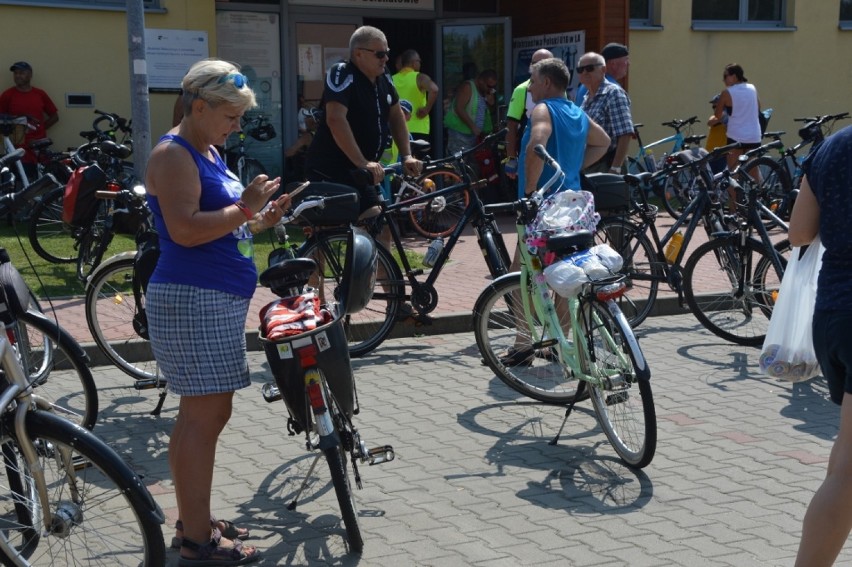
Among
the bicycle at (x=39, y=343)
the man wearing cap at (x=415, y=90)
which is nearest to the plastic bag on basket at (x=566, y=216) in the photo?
the bicycle at (x=39, y=343)

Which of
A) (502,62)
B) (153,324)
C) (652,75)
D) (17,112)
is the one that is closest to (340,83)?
(153,324)

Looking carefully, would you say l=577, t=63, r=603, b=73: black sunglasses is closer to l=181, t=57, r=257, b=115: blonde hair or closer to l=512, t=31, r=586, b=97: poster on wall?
l=512, t=31, r=586, b=97: poster on wall

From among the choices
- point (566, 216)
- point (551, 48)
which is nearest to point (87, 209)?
point (566, 216)

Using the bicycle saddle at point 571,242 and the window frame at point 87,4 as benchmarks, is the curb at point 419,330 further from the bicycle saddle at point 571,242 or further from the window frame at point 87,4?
the window frame at point 87,4

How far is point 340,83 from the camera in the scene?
7.58m

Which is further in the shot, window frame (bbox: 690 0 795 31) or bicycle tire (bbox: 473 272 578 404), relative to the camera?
window frame (bbox: 690 0 795 31)

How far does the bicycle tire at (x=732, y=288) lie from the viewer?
7.86 m

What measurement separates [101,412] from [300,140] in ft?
28.1

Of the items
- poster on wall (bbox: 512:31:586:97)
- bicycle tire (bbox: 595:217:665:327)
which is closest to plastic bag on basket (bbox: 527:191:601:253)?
bicycle tire (bbox: 595:217:665:327)

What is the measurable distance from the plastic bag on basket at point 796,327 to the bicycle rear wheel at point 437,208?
3960 mm

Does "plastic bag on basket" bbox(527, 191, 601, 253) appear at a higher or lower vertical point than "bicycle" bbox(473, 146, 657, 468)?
higher

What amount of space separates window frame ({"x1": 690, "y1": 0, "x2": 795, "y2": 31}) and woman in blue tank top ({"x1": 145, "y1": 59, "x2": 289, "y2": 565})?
1403 cm

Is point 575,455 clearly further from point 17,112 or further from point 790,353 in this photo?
point 17,112

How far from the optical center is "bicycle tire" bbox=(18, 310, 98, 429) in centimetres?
528
